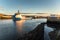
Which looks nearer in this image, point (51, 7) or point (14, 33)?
point (51, 7)

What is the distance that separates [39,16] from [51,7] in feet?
1.32

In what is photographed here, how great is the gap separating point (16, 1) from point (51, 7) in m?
0.85

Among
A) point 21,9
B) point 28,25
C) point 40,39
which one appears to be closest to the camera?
point 40,39

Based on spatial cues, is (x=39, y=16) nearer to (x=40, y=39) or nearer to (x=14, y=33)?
(x=40, y=39)

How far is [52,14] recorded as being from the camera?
3211 mm

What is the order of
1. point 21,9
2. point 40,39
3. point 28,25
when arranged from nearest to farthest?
point 40,39 < point 21,9 < point 28,25

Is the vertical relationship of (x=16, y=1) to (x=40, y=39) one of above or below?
above

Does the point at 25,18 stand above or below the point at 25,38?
above

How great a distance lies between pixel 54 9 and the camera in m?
3.20

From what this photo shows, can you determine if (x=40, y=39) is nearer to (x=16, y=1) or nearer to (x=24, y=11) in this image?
(x=24, y=11)

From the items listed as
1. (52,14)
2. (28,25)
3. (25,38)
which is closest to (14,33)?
(28,25)

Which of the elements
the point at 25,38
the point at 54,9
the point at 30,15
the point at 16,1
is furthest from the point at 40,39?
the point at 16,1

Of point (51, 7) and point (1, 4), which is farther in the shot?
point (51, 7)

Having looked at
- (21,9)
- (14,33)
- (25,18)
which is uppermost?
(21,9)
